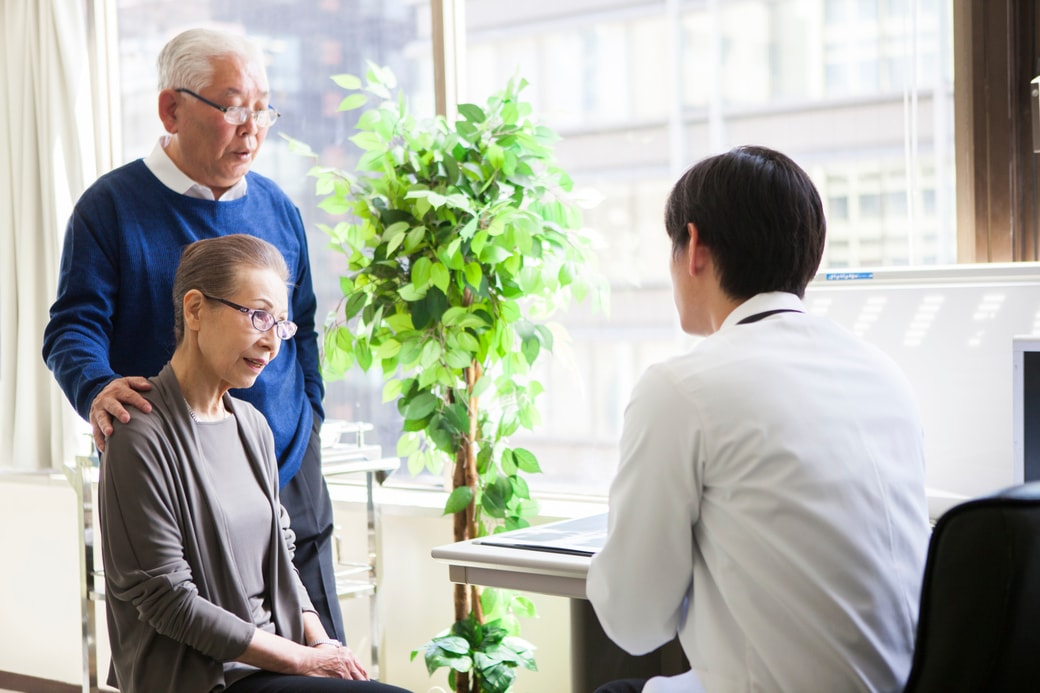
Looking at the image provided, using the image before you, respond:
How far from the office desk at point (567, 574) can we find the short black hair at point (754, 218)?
46 cm

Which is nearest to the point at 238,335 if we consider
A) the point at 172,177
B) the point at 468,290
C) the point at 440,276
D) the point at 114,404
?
the point at 114,404

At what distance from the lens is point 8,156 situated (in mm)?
3693

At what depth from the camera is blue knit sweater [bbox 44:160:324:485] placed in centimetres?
184

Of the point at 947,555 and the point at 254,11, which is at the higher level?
the point at 254,11

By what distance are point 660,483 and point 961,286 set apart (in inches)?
39.7

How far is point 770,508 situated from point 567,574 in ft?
1.65

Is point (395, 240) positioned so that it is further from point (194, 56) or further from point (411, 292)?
point (194, 56)

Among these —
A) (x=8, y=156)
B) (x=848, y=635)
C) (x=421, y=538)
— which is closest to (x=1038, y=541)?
(x=848, y=635)

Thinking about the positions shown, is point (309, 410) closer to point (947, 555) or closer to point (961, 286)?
point (961, 286)

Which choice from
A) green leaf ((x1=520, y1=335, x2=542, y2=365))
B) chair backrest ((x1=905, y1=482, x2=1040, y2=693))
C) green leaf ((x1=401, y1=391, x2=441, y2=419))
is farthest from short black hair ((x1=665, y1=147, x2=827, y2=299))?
green leaf ((x1=401, y1=391, x2=441, y2=419))

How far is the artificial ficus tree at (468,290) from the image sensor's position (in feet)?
7.89

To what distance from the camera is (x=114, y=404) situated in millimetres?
1588

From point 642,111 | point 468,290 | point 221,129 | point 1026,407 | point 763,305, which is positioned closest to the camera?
point 763,305

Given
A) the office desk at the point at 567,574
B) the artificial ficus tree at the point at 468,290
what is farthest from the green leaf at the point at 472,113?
the office desk at the point at 567,574
